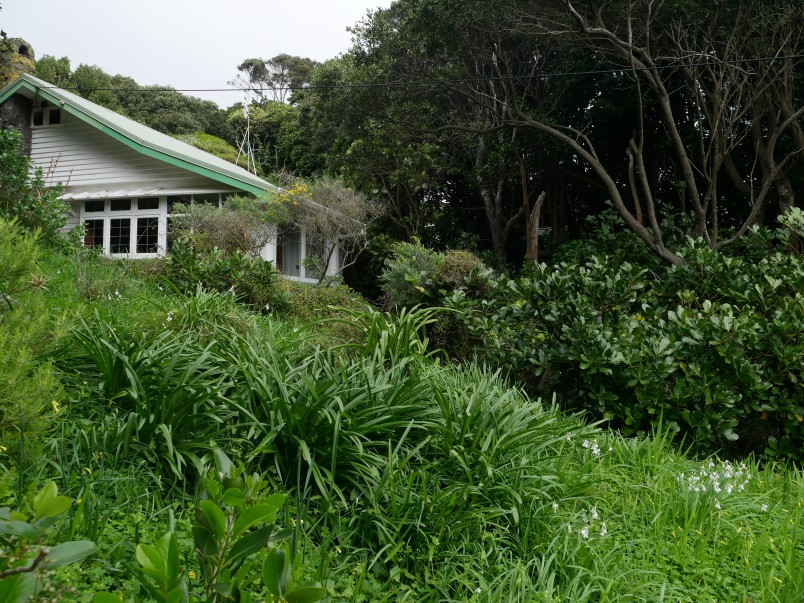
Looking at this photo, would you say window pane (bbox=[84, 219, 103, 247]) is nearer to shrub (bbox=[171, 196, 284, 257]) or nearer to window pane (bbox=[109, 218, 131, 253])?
window pane (bbox=[109, 218, 131, 253])

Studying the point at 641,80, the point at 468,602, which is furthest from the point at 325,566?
the point at 641,80

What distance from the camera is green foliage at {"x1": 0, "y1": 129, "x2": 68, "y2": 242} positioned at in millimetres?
9133

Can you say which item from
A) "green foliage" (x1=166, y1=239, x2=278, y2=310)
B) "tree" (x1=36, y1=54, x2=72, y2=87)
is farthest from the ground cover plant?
"tree" (x1=36, y1=54, x2=72, y2=87)

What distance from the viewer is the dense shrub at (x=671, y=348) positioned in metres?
5.80

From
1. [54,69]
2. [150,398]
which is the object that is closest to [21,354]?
[150,398]

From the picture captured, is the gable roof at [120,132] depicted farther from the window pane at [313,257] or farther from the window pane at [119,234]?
the window pane at [119,234]

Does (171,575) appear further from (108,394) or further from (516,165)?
(516,165)

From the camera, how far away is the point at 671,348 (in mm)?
5914

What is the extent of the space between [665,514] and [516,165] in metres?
14.8

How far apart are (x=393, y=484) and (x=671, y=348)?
3.64 m

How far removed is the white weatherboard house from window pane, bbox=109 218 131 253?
0.03 meters

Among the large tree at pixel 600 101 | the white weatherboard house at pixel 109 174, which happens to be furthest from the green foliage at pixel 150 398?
the white weatherboard house at pixel 109 174

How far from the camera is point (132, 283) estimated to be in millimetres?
8000

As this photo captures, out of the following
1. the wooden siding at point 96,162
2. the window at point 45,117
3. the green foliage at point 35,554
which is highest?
the window at point 45,117
